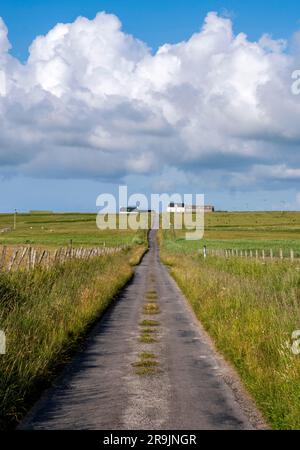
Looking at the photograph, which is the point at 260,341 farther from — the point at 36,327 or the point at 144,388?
the point at 36,327

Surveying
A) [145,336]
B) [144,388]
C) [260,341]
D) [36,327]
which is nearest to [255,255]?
[145,336]

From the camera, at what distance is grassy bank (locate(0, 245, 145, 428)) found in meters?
7.60

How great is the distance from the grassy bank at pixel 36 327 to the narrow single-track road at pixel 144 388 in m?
0.29

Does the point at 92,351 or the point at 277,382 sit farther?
the point at 92,351

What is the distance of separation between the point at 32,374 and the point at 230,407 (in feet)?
10.0

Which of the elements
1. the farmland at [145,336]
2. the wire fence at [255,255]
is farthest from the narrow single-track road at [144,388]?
the wire fence at [255,255]

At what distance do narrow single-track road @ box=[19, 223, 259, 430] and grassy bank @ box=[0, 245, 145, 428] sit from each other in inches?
11.5

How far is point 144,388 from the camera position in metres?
8.55

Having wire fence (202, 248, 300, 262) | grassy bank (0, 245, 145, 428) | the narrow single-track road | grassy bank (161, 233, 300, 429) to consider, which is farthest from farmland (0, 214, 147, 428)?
wire fence (202, 248, 300, 262)
